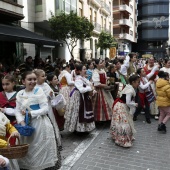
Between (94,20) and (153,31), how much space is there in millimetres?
36791

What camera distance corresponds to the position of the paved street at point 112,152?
3895 mm

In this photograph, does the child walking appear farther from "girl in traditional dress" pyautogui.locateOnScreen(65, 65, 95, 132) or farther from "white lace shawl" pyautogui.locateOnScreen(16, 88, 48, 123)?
"white lace shawl" pyautogui.locateOnScreen(16, 88, 48, 123)

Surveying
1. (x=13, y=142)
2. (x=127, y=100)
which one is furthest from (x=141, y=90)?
(x=13, y=142)

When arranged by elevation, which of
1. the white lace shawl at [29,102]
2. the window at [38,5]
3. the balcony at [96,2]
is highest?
the balcony at [96,2]

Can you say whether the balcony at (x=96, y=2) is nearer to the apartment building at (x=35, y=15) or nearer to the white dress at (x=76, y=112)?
the apartment building at (x=35, y=15)

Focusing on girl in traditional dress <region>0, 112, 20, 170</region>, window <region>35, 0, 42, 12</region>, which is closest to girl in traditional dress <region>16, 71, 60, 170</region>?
girl in traditional dress <region>0, 112, 20, 170</region>

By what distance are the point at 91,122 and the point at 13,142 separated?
244cm

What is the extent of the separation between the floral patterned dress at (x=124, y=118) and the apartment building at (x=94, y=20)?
60.0 feet

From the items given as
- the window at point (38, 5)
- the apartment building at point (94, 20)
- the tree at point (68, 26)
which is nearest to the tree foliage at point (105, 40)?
the apartment building at point (94, 20)

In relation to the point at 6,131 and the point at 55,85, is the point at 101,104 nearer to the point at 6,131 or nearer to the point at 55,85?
the point at 55,85

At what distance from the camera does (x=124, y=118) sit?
480 centimetres

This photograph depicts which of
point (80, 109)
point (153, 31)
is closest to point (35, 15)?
point (80, 109)

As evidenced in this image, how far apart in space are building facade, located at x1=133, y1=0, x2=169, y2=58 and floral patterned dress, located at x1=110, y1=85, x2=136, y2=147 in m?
58.5

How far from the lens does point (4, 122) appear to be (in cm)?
289
